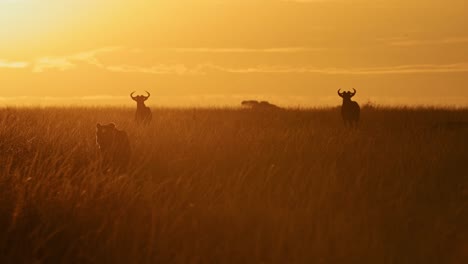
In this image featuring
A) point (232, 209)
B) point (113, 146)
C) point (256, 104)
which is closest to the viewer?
point (232, 209)

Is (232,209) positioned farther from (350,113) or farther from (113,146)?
(350,113)

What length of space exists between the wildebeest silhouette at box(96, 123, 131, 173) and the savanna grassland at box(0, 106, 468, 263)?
0.61 ft

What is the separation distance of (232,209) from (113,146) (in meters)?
3.98

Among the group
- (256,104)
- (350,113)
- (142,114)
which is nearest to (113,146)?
(142,114)

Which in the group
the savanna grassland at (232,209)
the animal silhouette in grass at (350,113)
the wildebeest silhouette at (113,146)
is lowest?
the savanna grassland at (232,209)

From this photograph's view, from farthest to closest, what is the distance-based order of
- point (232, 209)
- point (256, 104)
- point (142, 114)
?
point (256, 104), point (142, 114), point (232, 209)

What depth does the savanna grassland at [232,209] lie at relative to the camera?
18.3ft

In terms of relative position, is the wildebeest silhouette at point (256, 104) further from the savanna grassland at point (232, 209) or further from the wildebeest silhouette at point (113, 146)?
the wildebeest silhouette at point (113, 146)

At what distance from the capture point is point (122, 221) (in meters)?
6.02

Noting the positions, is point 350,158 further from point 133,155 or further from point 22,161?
point 22,161

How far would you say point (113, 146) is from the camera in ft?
33.8

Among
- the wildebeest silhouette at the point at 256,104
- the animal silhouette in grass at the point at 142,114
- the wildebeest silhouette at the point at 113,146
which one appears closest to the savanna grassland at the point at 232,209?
the wildebeest silhouette at the point at 113,146

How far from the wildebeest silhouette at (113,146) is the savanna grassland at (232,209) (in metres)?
0.19

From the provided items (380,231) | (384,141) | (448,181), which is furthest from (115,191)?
(384,141)
